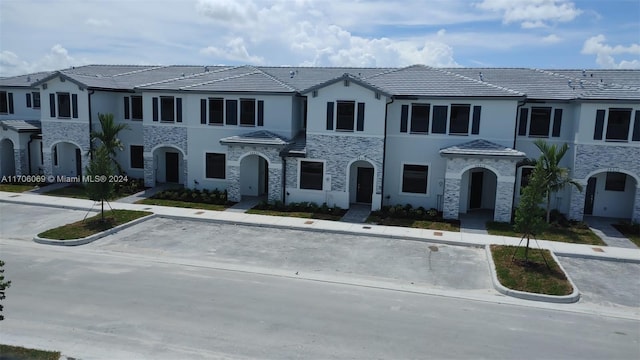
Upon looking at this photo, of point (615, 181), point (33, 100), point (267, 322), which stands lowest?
point (267, 322)

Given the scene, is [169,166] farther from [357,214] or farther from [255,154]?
[357,214]

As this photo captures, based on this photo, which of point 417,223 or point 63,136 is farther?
point 63,136

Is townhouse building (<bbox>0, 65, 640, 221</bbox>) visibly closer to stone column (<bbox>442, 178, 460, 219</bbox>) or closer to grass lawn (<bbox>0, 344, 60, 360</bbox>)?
stone column (<bbox>442, 178, 460, 219</bbox>)

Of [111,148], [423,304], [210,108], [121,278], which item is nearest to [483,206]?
[423,304]

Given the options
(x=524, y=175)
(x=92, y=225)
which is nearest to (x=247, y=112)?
(x=92, y=225)

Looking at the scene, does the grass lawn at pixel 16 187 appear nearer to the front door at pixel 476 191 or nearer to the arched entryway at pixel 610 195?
the front door at pixel 476 191

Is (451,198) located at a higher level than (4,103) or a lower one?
lower

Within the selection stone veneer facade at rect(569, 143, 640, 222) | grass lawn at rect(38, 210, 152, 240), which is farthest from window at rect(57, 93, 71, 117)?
stone veneer facade at rect(569, 143, 640, 222)
